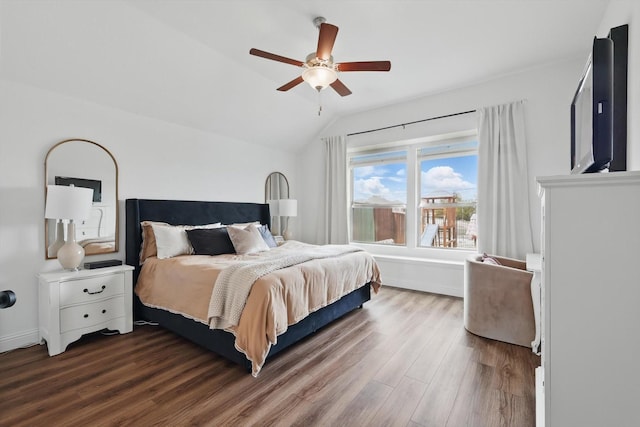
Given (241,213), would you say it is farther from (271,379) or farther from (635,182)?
(635,182)

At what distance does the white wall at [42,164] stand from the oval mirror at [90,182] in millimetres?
63

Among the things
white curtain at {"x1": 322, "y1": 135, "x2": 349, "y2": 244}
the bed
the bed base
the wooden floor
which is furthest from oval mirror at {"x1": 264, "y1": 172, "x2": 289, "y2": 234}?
the wooden floor

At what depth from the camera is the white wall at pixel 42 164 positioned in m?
2.41

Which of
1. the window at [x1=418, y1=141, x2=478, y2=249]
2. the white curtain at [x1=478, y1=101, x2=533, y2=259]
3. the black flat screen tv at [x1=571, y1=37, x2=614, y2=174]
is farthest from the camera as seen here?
the window at [x1=418, y1=141, x2=478, y2=249]

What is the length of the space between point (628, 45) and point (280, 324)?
278cm

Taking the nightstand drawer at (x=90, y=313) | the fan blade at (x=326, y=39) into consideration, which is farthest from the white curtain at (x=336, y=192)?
the nightstand drawer at (x=90, y=313)

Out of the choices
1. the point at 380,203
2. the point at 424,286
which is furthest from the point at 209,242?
the point at 424,286

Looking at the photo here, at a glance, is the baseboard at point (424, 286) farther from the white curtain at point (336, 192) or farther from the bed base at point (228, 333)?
the bed base at point (228, 333)

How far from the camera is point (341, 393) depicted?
186 centimetres

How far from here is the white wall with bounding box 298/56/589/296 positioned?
10.6 ft

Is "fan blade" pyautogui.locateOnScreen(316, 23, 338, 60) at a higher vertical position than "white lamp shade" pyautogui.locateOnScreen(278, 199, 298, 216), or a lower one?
higher

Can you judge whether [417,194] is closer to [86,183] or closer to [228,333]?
[228,333]

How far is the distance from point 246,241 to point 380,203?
250 cm

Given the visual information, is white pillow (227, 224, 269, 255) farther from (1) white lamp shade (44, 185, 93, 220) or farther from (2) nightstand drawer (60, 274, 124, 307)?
(1) white lamp shade (44, 185, 93, 220)
